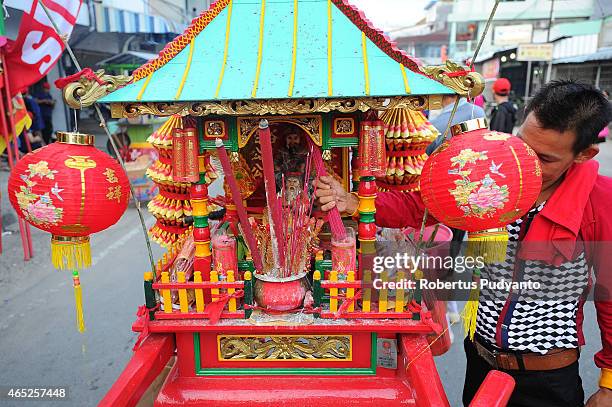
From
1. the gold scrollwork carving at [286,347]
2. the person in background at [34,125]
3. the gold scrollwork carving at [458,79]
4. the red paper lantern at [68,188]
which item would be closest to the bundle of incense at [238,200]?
the gold scrollwork carving at [286,347]

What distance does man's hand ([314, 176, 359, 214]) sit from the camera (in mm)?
1915

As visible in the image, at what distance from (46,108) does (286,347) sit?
35.7 feet

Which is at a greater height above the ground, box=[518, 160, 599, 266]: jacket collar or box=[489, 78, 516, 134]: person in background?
box=[489, 78, 516, 134]: person in background

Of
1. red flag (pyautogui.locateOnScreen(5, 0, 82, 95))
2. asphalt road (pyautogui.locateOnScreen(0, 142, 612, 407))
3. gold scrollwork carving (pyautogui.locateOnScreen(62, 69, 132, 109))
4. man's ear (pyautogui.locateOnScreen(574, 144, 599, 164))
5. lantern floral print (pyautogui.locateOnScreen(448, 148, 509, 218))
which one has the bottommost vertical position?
asphalt road (pyautogui.locateOnScreen(0, 142, 612, 407))

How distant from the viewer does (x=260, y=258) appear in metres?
1.85

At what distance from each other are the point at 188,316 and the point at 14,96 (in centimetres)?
401

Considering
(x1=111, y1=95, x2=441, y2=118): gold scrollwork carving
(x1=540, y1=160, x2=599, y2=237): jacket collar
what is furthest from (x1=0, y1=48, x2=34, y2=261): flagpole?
(x1=540, y1=160, x2=599, y2=237): jacket collar

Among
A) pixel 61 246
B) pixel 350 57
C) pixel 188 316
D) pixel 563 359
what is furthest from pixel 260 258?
pixel 563 359

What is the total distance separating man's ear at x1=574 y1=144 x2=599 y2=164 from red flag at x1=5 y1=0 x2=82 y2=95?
413 centimetres

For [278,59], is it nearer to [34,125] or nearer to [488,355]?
[488,355]

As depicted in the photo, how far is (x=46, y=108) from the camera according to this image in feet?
33.9

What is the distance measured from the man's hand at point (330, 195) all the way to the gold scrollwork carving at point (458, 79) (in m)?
0.63

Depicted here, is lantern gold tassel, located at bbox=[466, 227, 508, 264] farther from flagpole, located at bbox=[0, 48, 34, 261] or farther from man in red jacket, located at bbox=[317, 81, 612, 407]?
flagpole, located at bbox=[0, 48, 34, 261]

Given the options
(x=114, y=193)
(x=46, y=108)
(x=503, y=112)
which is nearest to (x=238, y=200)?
(x=114, y=193)
